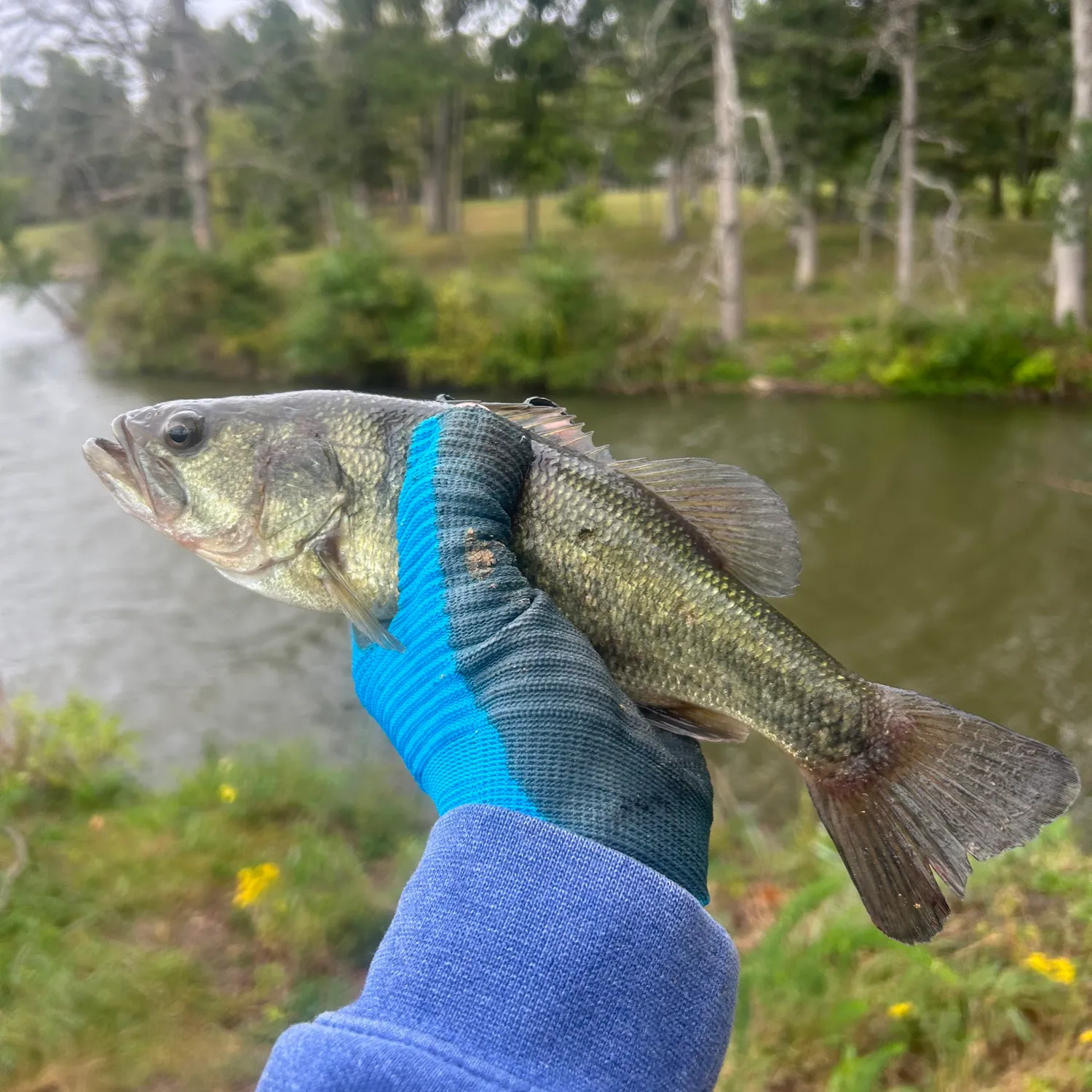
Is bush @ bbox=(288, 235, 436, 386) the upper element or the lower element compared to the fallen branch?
upper

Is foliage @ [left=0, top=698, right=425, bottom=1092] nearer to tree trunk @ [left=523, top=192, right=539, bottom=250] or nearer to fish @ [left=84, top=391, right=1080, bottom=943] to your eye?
fish @ [left=84, top=391, right=1080, bottom=943]

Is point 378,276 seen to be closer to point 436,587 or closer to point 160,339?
point 160,339

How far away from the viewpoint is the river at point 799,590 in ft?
25.0

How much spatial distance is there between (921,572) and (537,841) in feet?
31.2

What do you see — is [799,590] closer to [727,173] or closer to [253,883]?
[253,883]

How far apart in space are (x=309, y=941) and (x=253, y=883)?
0.40 m

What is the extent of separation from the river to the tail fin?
14.8 ft

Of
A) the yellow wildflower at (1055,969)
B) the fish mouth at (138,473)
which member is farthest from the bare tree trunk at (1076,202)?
the fish mouth at (138,473)

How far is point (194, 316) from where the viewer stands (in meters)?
20.2

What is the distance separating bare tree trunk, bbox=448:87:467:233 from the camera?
32.2 metres

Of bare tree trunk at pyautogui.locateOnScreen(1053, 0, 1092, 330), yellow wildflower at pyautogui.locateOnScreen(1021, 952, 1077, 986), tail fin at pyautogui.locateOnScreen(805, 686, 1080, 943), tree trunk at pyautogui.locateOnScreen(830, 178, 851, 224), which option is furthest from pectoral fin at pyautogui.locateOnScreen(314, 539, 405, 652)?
tree trunk at pyautogui.locateOnScreen(830, 178, 851, 224)

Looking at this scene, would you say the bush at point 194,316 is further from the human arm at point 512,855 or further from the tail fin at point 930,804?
the tail fin at point 930,804

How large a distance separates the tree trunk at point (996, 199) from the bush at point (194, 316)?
86.6ft

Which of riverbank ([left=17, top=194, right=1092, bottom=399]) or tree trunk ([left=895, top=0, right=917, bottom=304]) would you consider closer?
riverbank ([left=17, top=194, right=1092, bottom=399])
